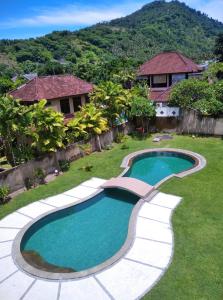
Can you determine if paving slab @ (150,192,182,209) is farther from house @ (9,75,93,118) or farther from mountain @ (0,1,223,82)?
mountain @ (0,1,223,82)

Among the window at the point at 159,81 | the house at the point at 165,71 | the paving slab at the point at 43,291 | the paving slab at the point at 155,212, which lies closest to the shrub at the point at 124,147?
the paving slab at the point at 155,212

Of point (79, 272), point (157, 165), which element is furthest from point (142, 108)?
point (79, 272)

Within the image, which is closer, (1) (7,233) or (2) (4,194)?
(1) (7,233)

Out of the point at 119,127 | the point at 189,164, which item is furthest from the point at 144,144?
the point at 189,164

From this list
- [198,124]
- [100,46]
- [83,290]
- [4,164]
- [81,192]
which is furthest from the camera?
[100,46]

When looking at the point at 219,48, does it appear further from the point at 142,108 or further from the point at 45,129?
the point at 45,129

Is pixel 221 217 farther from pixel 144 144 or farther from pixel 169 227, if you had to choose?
pixel 144 144
